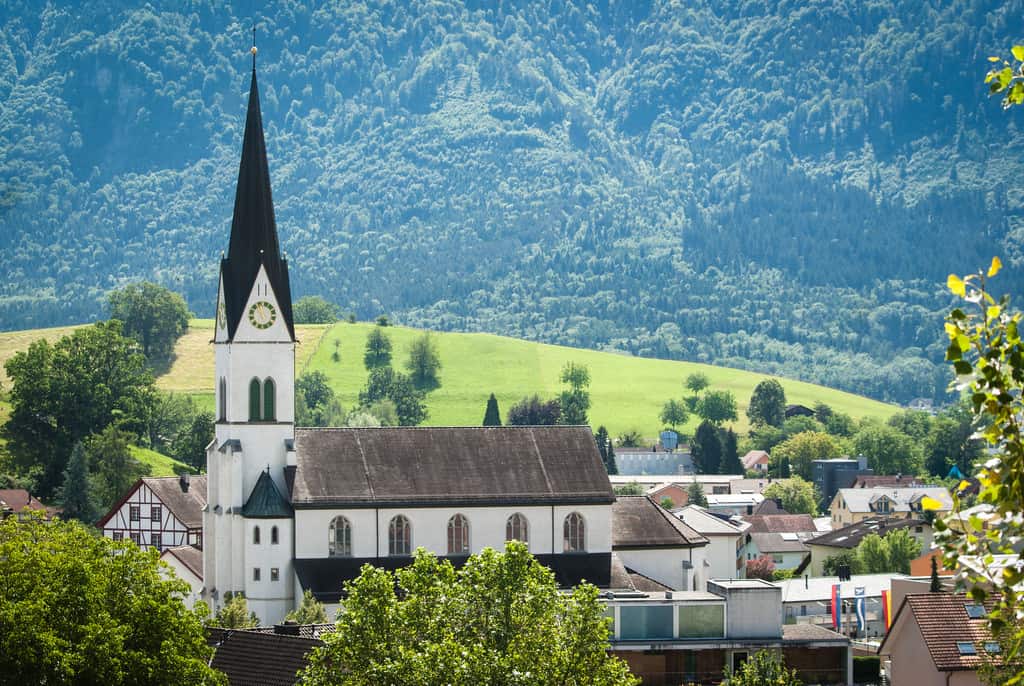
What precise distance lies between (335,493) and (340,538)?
1.83 meters

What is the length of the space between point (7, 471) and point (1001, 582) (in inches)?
4235

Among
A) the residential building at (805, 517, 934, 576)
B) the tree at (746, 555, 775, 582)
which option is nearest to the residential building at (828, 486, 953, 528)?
the residential building at (805, 517, 934, 576)

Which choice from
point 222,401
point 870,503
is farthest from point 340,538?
point 870,503

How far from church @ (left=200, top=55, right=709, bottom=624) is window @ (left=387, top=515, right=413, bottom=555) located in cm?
4

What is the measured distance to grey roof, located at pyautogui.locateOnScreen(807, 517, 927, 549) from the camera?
123 m

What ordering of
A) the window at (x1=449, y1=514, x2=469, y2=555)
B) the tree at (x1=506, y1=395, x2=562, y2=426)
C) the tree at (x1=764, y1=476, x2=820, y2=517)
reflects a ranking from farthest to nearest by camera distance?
the tree at (x1=506, y1=395, x2=562, y2=426)
the tree at (x1=764, y1=476, x2=820, y2=517)
the window at (x1=449, y1=514, x2=469, y2=555)

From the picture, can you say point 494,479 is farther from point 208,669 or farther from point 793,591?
point 208,669

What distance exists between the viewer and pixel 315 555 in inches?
2968

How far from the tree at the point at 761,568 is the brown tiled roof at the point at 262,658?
62.7 meters

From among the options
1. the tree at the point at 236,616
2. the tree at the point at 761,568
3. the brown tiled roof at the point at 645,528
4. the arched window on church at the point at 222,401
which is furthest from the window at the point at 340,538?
the tree at the point at 761,568

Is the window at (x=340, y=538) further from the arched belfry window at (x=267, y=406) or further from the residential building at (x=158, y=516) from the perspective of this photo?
the residential building at (x=158, y=516)

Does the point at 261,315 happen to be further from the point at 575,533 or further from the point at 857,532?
the point at 857,532

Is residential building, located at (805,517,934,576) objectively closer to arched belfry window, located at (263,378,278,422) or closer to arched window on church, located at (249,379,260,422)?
arched belfry window, located at (263,378,278,422)

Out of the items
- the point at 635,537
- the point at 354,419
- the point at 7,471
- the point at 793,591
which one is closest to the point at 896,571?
the point at 793,591
